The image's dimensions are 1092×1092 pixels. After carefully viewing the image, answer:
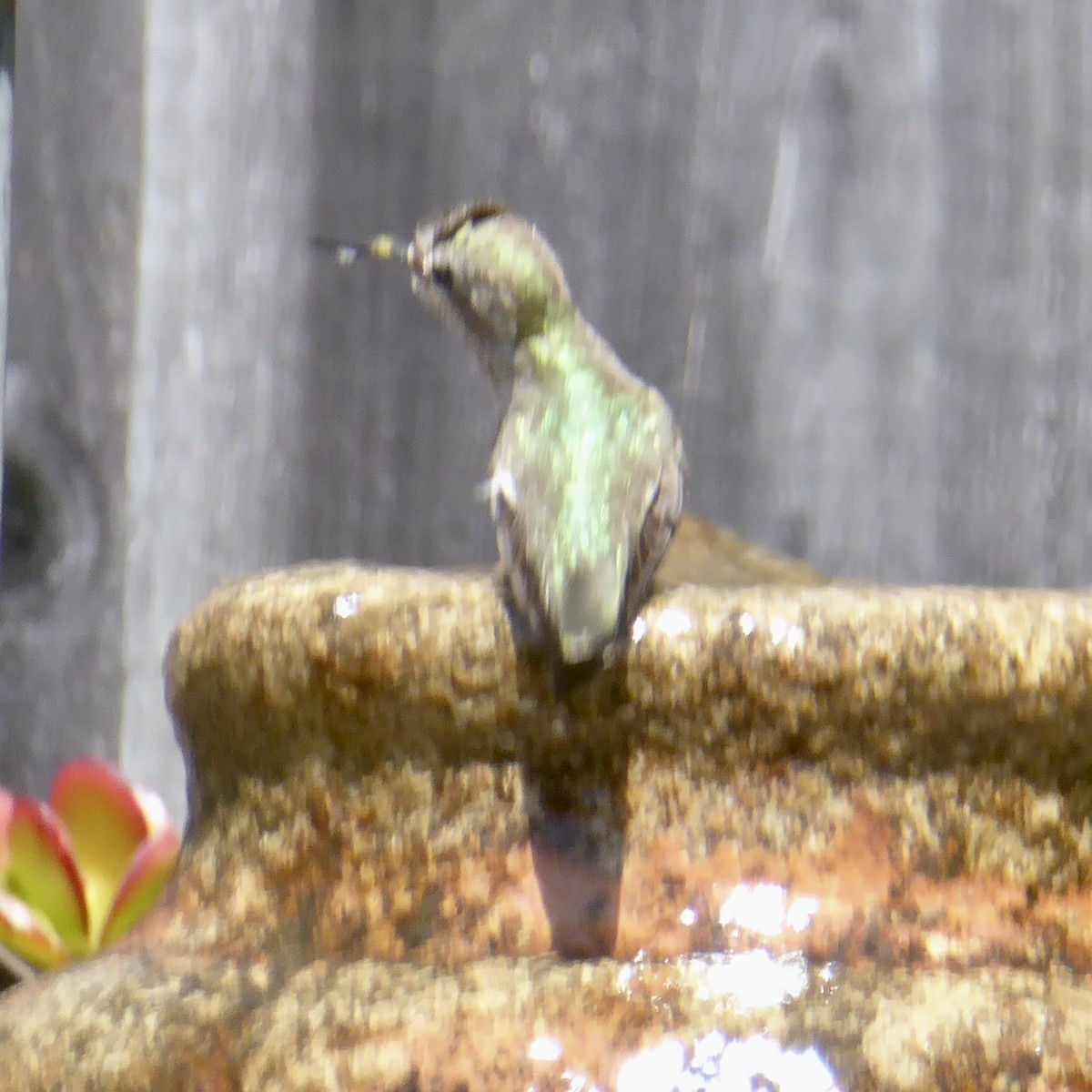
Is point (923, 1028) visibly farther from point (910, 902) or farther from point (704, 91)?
point (704, 91)

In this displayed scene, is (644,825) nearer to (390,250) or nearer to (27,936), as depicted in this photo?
(27,936)

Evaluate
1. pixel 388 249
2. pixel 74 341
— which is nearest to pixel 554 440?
pixel 388 249

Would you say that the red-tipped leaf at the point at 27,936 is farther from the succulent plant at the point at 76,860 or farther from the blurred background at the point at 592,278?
the blurred background at the point at 592,278

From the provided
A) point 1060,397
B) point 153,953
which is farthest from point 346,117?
point 153,953

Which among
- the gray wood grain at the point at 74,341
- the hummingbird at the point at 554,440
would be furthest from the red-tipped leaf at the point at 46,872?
the hummingbird at the point at 554,440

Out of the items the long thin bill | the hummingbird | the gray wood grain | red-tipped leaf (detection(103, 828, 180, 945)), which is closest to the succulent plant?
red-tipped leaf (detection(103, 828, 180, 945))

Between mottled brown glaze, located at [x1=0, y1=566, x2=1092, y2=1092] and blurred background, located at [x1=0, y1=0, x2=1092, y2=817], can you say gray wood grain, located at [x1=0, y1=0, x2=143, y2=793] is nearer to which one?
blurred background, located at [x1=0, y1=0, x2=1092, y2=817]
